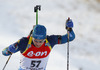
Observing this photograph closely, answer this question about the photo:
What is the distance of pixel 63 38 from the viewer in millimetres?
7535

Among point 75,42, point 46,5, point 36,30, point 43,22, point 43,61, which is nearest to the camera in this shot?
point 36,30

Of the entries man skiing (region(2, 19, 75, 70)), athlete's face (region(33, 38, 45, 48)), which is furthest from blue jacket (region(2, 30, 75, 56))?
athlete's face (region(33, 38, 45, 48))

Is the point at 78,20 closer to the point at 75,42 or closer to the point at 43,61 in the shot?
the point at 75,42

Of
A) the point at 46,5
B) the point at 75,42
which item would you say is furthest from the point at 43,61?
the point at 46,5

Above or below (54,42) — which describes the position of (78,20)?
above

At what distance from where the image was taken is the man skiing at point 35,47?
275 inches

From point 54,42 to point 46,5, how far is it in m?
14.6

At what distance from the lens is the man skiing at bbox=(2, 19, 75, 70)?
22.9 ft

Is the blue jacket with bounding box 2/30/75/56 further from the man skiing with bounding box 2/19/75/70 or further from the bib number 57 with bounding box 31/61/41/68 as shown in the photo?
the bib number 57 with bounding box 31/61/41/68

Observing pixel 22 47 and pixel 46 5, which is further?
pixel 46 5

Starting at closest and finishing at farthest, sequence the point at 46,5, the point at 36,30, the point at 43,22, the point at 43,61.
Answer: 1. the point at 36,30
2. the point at 43,61
3. the point at 43,22
4. the point at 46,5

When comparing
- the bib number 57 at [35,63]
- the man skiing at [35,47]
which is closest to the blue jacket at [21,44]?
the man skiing at [35,47]

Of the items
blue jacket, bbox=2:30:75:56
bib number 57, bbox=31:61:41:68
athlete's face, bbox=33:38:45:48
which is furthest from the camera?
bib number 57, bbox=31:61:41:68

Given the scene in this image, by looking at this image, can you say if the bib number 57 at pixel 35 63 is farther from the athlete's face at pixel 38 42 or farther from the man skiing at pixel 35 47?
the athlete's face at pixel 38 42
